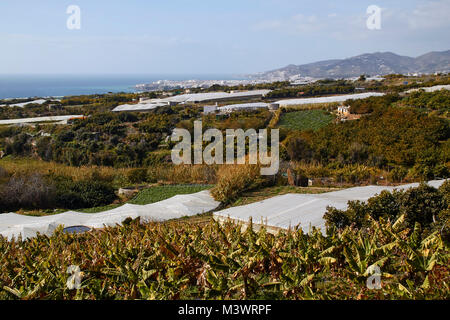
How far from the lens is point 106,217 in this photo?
9.13 metres

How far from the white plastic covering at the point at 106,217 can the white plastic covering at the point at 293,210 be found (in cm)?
172

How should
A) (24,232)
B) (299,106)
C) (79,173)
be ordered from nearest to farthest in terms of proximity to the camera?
(24,232) < (79,173) < (299,106)

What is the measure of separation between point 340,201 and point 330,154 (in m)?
8.79

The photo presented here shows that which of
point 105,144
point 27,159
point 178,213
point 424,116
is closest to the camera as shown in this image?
point 178,213

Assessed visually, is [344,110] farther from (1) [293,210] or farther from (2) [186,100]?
(1) [293,210]

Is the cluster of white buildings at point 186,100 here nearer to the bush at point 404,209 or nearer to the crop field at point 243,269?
the bush at point 404,209

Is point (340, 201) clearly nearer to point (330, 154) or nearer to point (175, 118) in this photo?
point (330, 154)

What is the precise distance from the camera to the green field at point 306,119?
25.0m

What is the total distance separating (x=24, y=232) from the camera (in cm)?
796

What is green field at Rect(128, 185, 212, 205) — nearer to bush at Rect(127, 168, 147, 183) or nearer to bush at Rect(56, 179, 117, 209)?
bush at Rect(56, 179, 117, 209)

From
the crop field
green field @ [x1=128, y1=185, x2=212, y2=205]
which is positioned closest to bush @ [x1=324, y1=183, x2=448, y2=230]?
the crop field

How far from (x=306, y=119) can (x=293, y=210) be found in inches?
784

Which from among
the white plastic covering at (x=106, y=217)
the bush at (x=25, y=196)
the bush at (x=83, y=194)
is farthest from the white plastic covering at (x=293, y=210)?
the bush at (x=25, y=196)
